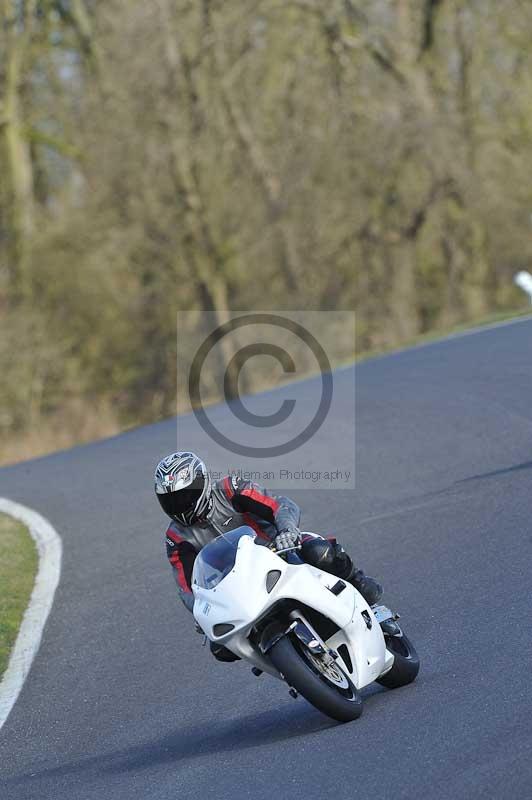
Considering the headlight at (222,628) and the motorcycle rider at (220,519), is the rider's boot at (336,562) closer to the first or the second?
the motorcycle rider at (220,519)

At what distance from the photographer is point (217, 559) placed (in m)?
6.12

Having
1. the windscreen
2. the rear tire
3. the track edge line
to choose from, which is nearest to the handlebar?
the windscreen

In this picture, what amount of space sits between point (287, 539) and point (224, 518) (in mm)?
509

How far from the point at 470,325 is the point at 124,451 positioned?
358 inches

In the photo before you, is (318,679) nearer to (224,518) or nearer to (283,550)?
(283,550)

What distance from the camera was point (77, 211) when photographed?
117ft

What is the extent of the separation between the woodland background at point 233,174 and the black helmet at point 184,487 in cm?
2717

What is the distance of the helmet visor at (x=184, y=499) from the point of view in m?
6.36

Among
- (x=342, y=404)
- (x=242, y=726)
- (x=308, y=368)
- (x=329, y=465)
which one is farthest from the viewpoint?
(x=308, y=368)

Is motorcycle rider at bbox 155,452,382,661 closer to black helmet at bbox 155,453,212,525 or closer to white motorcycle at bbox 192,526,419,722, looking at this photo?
black helmet at bbox 155,453,212,525

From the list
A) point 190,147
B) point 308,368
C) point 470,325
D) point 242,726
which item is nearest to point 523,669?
point 242,726

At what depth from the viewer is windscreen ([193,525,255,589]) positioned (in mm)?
6070

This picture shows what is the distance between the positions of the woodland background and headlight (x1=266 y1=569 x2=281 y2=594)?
2768 centimetres

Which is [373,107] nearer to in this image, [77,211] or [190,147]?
[190,147]
